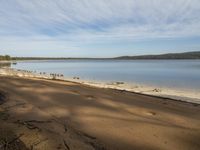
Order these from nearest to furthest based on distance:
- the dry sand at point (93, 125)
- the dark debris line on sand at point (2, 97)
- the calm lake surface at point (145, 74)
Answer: the dry sand at point (93, 125) → the dark debris line on sand at point (2, 97) → the calm lake surface at point (145, 74)

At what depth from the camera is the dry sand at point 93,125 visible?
15.8 feet

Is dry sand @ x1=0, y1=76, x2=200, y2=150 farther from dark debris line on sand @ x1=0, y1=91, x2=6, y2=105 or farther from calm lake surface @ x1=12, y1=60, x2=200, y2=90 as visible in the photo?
calm lake surface @ x1=12, y1=60, x2=200, y2=90

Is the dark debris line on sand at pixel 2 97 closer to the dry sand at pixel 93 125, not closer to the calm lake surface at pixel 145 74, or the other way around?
the dry sand at pixel 93 125

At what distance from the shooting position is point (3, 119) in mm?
6133

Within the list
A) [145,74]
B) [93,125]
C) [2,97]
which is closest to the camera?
[93,125]

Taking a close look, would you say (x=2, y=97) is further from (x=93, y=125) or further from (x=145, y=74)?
(x=145, y=74)

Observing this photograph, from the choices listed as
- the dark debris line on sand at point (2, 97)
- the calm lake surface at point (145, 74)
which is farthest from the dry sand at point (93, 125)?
the calm lake surface at point (145, 74)

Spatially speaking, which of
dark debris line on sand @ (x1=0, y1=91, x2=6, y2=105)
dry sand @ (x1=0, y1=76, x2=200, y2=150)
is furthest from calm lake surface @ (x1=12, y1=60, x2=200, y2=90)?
dark debris line on sand @ (x1=0, y1=91, x2=6, y2=105)

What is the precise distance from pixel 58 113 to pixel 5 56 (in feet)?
381

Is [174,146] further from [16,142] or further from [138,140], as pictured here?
[16,142]

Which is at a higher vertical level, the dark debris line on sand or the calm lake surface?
the dark debris line on sand

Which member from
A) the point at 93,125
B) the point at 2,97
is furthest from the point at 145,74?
the point at 93,125

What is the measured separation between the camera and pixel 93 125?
5820 millimetres

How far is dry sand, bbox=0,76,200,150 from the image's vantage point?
4.81 meters
